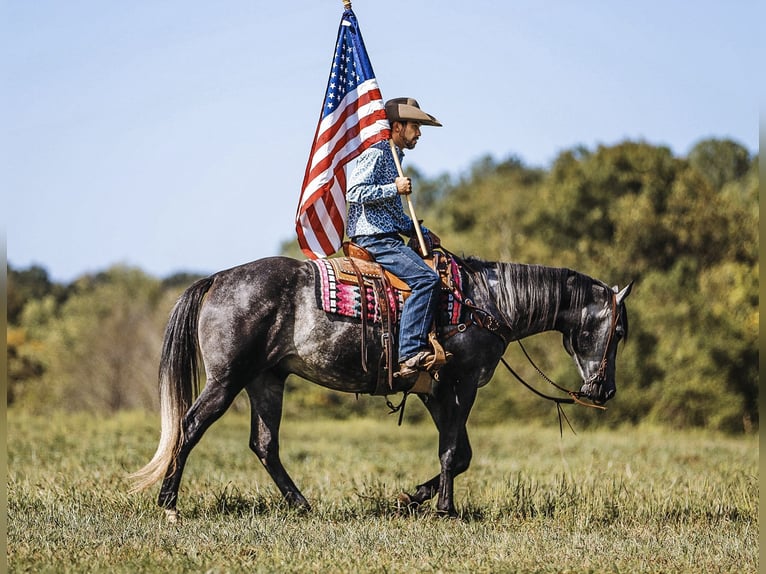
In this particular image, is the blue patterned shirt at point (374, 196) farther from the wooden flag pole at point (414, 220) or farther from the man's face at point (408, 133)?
the man's face at point (408, 133)

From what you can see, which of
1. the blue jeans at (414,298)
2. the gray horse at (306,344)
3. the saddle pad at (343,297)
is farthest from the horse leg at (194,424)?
the blue jeans at (414,298)

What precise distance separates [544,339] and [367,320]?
73.2ft

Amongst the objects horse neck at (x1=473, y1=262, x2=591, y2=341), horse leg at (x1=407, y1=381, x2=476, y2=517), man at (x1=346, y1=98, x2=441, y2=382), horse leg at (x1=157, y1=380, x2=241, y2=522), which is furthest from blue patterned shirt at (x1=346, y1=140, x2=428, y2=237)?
horse leg at (x1=157, y1=380, x2=241, y2=522)

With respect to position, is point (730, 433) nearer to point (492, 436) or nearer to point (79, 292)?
point (492, 436)

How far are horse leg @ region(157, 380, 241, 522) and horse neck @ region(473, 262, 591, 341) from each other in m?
2.54

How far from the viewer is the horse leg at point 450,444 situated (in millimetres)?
9031

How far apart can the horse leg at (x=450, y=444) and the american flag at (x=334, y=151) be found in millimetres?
1780

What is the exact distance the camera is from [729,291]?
113 ft

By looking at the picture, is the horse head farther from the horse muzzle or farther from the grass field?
the grass field

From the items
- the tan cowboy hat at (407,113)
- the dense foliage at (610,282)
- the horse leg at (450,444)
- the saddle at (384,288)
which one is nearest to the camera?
the saddle at (384,288)

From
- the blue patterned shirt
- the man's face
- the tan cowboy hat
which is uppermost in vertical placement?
the tan cowboy hat

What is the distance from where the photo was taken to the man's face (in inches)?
367

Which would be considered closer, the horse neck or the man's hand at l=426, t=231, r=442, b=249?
the man's hand at l=426, t=231, r=442, b=249

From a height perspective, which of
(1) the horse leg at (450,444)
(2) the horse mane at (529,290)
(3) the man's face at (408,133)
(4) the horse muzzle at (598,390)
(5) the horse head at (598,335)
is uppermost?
(3) the man's face at (408,133)
